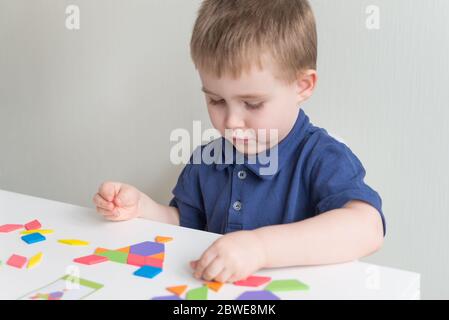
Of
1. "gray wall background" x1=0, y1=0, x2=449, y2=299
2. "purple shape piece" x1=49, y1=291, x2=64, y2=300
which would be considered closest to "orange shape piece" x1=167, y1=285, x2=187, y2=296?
"purple shape piece" x1=49, y1=291, x2=64, y2=300

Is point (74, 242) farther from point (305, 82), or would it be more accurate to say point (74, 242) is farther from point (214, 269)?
point (305, 82)

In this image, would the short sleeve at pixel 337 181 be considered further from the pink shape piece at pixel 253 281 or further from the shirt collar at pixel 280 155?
the pink shape piece at pixel 253 281

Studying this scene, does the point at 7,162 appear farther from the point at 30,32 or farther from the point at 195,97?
the point at 195,97

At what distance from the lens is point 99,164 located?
135 centimetres

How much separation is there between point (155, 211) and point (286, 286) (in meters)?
0.40

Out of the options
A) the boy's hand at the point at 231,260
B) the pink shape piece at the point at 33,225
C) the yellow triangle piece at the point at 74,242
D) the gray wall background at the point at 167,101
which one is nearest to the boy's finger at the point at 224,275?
the boy's hand at the point at 231,260

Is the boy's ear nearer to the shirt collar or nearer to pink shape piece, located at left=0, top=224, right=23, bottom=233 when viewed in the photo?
the shirt collar

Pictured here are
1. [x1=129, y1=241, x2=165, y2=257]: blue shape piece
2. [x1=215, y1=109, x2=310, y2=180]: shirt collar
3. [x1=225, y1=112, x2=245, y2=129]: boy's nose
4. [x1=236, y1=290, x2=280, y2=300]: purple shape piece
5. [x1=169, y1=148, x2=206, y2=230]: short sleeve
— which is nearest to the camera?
[x1=236, y1=290, x2=280, y2=300]: purple shape piece

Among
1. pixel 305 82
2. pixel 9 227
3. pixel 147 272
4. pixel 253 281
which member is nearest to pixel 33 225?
pixel 9 227

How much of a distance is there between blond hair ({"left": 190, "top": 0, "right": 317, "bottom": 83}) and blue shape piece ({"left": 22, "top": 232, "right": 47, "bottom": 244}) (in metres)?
0.32

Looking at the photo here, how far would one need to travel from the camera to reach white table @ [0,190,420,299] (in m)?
0.58

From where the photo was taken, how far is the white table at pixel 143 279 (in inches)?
22.7
